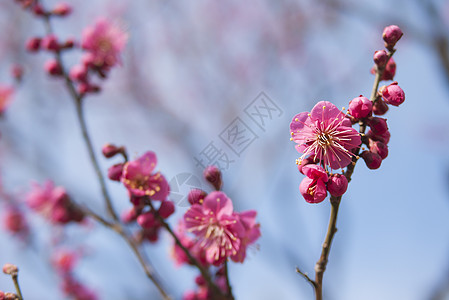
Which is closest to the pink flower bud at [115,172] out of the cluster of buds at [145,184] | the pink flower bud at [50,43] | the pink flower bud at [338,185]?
the cluster of buds at [145,184]

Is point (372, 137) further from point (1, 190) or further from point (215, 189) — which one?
point (1, 190)

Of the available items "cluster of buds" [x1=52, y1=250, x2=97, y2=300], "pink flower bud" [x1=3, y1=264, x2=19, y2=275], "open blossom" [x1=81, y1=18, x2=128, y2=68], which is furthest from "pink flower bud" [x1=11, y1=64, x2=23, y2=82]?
"pink flower bud" [x1=3, y1=264, x2=19, y2=275]

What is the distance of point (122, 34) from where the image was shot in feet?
9.75

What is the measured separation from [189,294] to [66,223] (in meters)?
1.04

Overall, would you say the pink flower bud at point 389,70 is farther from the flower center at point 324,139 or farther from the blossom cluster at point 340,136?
the flower center at point 324,139

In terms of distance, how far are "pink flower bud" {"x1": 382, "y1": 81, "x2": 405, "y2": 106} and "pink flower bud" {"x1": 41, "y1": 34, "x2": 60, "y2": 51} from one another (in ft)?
7.63

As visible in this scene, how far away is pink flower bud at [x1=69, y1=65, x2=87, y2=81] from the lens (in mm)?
2682

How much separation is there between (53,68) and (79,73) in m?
0.22

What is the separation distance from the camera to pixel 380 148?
51.8 inches

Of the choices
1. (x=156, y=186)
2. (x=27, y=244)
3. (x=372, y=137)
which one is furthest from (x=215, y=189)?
(x=27, y=244)

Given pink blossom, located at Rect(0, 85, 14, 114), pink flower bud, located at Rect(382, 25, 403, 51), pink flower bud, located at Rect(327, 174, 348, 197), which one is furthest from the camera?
pink blossom, located at Rect(0, 85, 14, 114)

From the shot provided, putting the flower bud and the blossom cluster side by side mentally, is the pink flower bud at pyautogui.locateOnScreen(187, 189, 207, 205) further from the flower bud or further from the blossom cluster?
the flower bud

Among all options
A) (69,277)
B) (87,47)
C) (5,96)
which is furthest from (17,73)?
(69,277)

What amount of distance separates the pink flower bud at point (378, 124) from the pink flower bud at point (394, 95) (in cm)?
7
